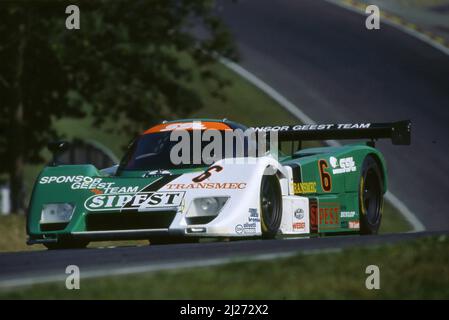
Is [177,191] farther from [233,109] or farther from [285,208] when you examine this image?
[233,109]

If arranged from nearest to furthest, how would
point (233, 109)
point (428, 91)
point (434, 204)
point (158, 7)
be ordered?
point (434, 204) < point (158, 7) < point (428, 91) < point (233, 109)

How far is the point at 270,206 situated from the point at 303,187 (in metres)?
0.81

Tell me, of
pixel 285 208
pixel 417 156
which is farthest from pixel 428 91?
pixel 285 208

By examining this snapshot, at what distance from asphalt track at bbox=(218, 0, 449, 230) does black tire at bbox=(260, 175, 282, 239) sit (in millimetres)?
8747

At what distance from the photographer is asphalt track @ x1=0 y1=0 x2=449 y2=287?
20.8 metres

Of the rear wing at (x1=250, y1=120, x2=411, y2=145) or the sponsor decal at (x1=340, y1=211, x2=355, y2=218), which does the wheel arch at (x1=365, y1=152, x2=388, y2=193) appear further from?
the sponsor decal at (x1=340, y1=211, x2=355, y2=218)

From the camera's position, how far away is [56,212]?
10047 mm

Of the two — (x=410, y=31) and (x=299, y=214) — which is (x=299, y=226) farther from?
(x=410, y=31)

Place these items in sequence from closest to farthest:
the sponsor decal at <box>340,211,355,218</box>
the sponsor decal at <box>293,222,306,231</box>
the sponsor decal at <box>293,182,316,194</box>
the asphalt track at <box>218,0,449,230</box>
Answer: the sponsor decal at <box>293,222,306,231</box> → the sponsor decal at <box>293,182,316,194</box> → the sponsor decal at <box>340,211,355,218</box> → the asphalt track at <box>218,0,449,230</box>

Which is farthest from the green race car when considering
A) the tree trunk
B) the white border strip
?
the white border strip

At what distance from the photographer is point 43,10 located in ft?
70.3

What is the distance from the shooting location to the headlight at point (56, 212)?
9984 millimetres

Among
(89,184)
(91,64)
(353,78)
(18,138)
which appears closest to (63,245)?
(89,184)
